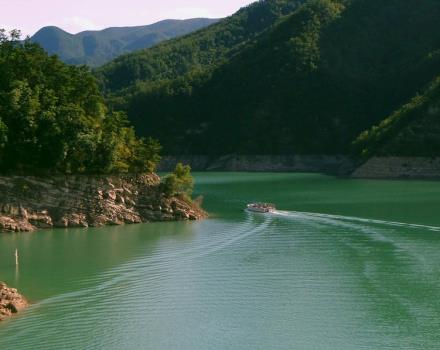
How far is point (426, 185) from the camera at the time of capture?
97.0m

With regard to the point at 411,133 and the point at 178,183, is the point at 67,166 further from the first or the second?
the point at 411,133

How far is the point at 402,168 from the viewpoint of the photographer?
113 meters

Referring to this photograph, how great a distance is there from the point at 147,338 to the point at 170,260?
15109mm

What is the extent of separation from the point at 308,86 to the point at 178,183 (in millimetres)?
109389

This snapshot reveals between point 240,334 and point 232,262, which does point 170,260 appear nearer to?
point 232,262

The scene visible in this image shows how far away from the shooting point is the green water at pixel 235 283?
28375mm

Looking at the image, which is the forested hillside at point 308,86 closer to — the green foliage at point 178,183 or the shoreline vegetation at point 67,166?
the green foliage at point 178,183

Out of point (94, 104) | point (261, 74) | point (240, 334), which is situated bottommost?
point (240, 334)

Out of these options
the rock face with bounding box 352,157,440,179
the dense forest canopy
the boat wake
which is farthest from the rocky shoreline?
the dense forest canopy

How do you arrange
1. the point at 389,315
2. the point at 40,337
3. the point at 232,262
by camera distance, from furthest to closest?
1. the point at 232,262
2. the point at 389,315
3. the point at 40,337

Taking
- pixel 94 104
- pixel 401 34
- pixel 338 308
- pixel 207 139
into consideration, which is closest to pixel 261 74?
pixel 207 139

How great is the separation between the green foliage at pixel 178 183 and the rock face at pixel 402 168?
57884 millimetres

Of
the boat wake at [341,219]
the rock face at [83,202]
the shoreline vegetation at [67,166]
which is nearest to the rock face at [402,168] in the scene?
the boat wake at [341,219]

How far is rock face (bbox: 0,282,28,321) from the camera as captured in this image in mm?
30688
